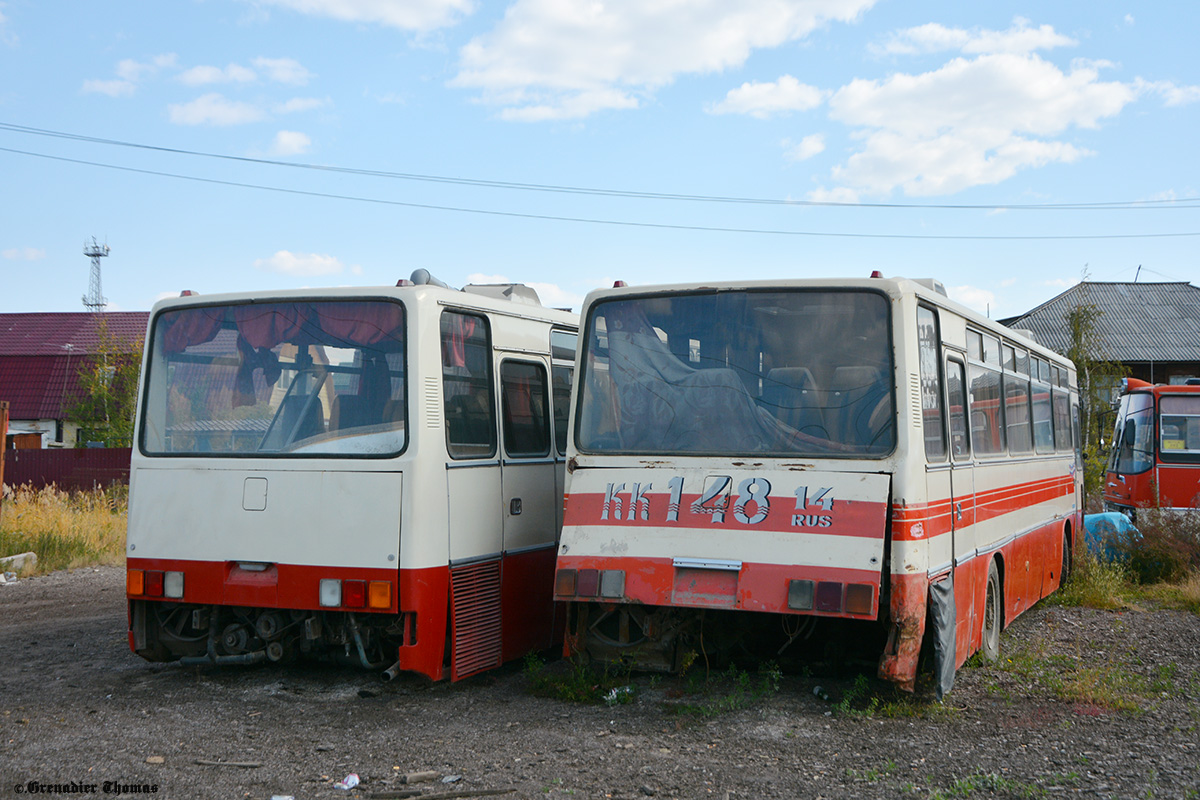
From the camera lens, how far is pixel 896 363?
20.8ft

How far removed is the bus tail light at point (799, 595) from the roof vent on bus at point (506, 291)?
333 centimetres

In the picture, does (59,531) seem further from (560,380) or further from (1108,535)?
(1108,535)

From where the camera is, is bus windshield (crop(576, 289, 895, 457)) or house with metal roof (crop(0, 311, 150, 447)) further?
house with metal roof (crop(0, 311, 150, 447))

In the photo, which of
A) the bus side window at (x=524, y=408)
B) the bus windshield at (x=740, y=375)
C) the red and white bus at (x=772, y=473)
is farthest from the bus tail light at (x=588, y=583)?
the bus side window at (x=524, y=408)

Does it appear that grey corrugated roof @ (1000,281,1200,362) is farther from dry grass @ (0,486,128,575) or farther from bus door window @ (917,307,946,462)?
bus door window @ (917,307,946,462)

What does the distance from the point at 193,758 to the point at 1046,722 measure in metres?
4.92

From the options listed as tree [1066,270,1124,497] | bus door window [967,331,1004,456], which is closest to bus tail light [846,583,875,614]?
bus door window [967,331,1004,456]

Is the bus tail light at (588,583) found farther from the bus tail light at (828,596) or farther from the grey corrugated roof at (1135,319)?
the grey corrugated roof at (1135,319)

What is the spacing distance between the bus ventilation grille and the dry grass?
9.36 meters

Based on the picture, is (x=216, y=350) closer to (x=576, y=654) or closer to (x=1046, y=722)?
(x=576, y=654)

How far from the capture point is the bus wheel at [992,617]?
8.20 metres

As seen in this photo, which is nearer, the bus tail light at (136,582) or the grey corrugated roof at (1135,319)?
the bus tail light at (136,582)

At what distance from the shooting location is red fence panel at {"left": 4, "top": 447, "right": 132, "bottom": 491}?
75.9 feet

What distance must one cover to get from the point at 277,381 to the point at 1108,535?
11822 mm
